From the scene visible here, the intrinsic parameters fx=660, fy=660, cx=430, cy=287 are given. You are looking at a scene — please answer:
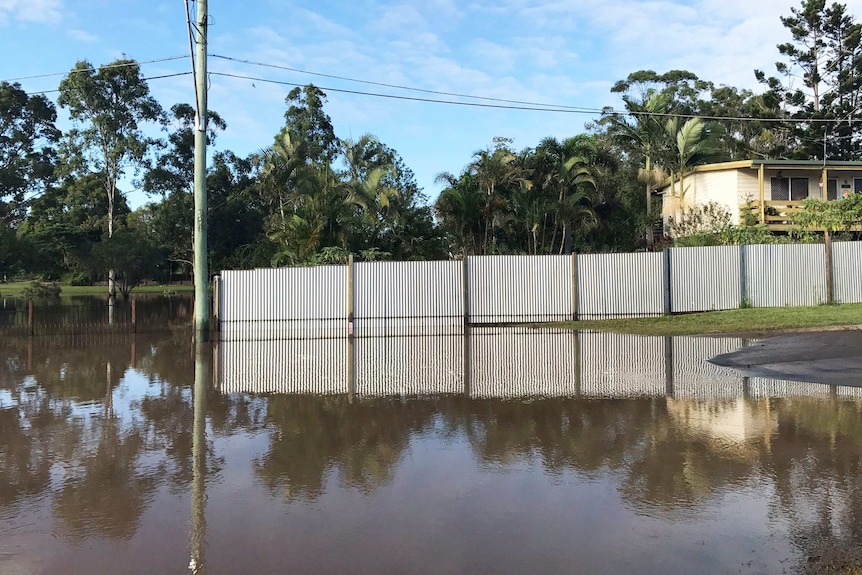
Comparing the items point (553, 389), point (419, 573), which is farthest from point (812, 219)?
point (419, 573)

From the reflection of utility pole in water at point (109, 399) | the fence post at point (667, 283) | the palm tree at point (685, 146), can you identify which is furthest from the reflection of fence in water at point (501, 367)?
the palm tree at point (685, 146)

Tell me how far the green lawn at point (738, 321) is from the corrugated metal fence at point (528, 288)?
0.75 metres

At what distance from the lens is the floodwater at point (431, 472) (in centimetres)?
408

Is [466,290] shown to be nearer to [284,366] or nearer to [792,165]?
[284,366]

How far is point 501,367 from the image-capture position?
11289 millimetres

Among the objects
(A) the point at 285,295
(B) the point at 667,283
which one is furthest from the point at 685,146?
(A) the point at 285,295

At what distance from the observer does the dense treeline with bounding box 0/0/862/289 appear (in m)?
26.8

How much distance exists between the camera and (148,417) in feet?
26.1

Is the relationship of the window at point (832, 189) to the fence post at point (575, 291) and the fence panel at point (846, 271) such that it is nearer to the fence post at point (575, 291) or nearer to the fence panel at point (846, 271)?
the fence panel at point (846, 271)

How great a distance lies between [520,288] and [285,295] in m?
6.52

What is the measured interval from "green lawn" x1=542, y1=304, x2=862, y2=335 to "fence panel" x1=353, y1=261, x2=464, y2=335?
311 cm

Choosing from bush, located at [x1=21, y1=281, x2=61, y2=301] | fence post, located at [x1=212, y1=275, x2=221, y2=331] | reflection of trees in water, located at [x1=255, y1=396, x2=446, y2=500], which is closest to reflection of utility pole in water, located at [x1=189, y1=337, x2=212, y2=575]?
reflection of trees in water, located at [x1=255, y1=396, x2=446, y2=500]

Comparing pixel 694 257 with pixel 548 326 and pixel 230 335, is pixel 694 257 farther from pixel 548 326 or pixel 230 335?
pixel 230 335

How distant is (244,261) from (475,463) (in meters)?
32.2
